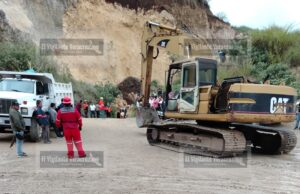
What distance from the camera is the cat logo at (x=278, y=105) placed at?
38.0 ft

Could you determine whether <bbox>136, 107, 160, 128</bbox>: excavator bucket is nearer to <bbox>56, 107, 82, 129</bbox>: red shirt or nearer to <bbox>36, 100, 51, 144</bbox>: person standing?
<bbox>36, 100, 51, 144</bbox>: person standing

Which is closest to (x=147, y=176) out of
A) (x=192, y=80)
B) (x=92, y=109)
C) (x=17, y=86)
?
(x=192, y=80)

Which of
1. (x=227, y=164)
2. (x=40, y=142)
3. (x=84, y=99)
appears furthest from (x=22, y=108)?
(x=84, y=99)

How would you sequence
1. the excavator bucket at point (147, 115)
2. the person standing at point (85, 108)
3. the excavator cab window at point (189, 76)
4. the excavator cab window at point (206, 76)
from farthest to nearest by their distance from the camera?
the person standing at point (85, 108)
the excavator bucket at point (147, 115)
the excavator cab window at point (189, 76)
the excavator cab window at point (206, 76)

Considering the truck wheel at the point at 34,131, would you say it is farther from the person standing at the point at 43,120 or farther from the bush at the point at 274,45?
the bush at the point at 274,45

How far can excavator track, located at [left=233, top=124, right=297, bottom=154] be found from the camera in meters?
12.7

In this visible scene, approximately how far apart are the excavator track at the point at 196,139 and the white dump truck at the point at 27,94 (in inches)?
158

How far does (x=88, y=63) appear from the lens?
113 ft

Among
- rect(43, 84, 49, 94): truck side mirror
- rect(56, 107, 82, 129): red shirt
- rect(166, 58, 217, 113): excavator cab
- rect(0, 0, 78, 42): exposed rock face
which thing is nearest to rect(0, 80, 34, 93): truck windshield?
rect(43, 84, 49, 94): truck side mirror

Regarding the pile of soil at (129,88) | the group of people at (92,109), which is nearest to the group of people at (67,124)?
the group of people at (92,109)

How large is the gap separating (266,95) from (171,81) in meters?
3.76

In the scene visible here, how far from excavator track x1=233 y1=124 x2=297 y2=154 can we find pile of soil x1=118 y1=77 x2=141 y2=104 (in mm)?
21438

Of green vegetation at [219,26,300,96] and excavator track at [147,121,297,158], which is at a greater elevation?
green vegetation at [219,26,300,96]

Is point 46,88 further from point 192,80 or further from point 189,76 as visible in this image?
point 192,80
